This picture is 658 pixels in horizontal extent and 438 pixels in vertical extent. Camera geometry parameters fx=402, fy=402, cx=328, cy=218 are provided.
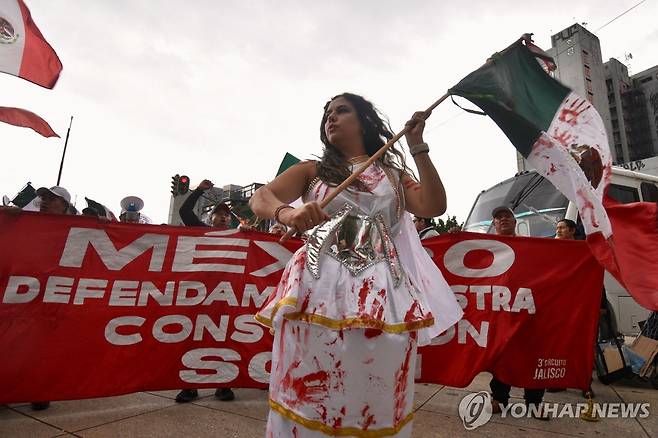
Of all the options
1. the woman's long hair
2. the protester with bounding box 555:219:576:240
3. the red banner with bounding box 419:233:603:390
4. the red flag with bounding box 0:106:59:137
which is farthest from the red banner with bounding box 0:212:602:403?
the woman's long hair

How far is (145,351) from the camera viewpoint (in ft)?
11.2

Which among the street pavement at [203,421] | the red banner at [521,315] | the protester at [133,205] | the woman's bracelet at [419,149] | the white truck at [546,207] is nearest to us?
the woman's bracelet at [419,149]

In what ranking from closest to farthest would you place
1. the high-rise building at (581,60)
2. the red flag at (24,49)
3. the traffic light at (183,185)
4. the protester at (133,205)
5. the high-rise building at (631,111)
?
1. the red flag at (24,49)
2. the protester at (133,205)
3. the traffic light at (183,185)
4. the high-rise building at (581,60)
5. the high-rise building at (631,111)

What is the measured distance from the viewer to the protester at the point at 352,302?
1246 mm

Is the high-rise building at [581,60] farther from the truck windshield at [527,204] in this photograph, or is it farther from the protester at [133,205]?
the protester at [133,205]

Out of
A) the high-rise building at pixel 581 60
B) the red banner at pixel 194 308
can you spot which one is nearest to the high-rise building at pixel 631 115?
the high-rise building at pixel 581 60

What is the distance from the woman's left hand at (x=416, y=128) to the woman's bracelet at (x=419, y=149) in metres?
0.01

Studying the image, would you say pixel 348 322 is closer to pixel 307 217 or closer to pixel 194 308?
pixel 307 217

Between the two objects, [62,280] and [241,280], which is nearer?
[62,280]

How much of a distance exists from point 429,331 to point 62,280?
3.20 metres

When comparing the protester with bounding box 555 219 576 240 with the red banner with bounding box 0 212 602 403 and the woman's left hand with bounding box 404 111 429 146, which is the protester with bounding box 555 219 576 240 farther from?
the woman's left hand with bounding box 404 111 429 146

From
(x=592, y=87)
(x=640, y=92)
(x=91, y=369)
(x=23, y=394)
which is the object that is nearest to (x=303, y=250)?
(x=91, y=369)

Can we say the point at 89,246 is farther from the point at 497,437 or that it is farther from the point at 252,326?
the point at 497,437

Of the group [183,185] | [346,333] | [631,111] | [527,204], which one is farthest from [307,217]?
[631,111]
